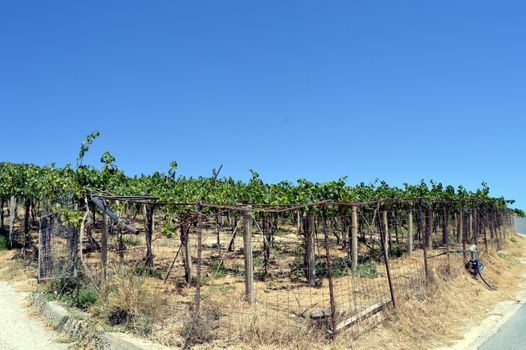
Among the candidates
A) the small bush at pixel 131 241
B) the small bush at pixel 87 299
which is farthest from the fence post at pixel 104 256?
the small bush at pixel 131 241

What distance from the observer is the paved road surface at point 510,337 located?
734cm

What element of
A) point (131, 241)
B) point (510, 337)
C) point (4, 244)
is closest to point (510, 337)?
point (510, 337)

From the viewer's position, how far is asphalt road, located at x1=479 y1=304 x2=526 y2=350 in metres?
7.35

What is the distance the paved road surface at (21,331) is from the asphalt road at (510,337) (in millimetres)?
7031

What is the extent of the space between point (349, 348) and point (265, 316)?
1.52m

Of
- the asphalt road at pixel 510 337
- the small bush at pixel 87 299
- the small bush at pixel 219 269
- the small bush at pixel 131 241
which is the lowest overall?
the asphalt road at pixel 510 337

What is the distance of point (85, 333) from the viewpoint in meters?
7.27

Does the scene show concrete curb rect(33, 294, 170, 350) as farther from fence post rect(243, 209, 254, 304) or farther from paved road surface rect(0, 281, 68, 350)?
fence post rect(243, 209, 254, 304)

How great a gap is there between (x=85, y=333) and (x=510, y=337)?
7294mm

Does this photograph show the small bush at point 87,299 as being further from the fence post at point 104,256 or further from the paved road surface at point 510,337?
the paved road surface at point 510,337

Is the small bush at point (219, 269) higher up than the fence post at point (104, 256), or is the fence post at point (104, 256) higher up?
the fence post at point (104, 256)

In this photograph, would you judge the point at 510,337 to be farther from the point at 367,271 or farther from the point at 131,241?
the point at 131,241

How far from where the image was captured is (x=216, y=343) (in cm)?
643

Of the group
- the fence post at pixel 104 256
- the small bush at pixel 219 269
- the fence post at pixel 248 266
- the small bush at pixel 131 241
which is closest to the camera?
the fence post at pixel 104 256
